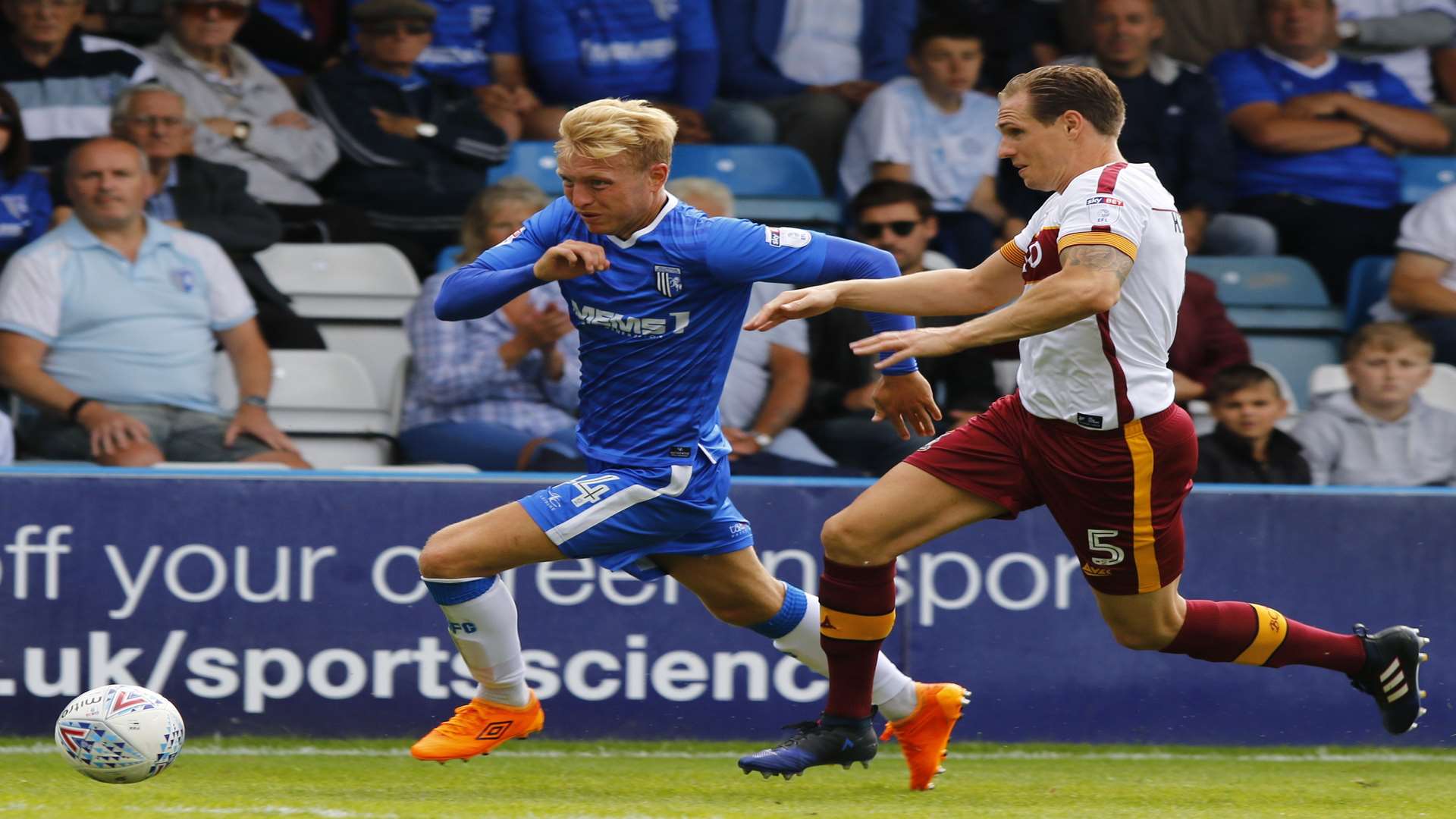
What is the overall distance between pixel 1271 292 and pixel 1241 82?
1201 mm

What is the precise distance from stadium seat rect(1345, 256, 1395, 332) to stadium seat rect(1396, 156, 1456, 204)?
79 cm

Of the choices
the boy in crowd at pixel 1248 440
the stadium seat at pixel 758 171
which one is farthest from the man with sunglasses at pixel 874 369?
the boy in crowd at pixel 1248 440

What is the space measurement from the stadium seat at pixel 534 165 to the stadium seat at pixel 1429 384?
3.58 metres

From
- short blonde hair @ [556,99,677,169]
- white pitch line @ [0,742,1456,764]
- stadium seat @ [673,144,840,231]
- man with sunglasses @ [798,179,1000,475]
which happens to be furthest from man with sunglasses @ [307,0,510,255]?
short blonde hair @ [556,99,677,169]

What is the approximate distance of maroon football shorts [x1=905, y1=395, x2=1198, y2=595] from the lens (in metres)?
4.65

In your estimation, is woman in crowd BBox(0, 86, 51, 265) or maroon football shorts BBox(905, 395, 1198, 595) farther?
woman in crowd BBox(0, 86, 51, 265)

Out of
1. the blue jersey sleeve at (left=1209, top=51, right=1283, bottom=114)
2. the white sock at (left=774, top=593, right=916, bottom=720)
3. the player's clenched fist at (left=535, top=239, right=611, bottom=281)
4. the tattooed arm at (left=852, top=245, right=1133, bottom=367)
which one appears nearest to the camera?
the tattooed arm at (left=852, top=245, right=1133, bottom=367)

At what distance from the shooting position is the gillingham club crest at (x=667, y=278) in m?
4.66

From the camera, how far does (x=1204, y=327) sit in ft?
25.8

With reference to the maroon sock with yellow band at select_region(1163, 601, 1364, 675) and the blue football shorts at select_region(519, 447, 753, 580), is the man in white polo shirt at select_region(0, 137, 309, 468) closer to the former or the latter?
the blue football shorts at select_region(519, 447, 753, 580)

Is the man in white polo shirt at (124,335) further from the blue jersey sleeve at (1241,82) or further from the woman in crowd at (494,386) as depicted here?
the blue jersey sleeve at (1241,82)

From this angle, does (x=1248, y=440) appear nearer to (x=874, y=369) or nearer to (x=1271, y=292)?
(x=874, y=369)

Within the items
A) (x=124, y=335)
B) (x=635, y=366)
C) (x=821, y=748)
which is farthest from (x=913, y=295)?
(x=124, y=335)

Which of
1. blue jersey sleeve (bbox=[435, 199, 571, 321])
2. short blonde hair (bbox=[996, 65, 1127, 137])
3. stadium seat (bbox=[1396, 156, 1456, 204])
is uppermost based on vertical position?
short blonde hair (bbox=[996, 65, 1127, 137])
